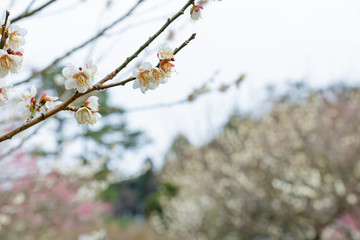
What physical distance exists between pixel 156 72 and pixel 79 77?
158mm

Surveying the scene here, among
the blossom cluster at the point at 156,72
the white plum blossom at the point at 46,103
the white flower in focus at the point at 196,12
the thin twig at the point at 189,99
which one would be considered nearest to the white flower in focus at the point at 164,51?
the blossom cluster at the point at 156,72

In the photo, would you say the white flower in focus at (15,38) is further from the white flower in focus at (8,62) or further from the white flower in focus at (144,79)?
the white flower in focus at (144,79)

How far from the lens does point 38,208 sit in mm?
5668

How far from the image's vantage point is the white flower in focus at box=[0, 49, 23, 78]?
0.73 metres

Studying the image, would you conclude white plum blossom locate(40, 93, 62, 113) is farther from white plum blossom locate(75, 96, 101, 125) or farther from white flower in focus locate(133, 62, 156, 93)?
white flower in focus locate(133, 62, 156, 93)

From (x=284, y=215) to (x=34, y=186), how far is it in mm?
3939

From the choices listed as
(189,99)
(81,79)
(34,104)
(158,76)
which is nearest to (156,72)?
(158,76)

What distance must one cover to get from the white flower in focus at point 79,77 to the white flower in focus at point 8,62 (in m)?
0.09

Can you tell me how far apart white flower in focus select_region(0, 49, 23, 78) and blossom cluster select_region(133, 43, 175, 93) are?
9.1 inches

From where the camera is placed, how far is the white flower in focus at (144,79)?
2.52 feet

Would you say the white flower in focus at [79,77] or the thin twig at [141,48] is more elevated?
the white flower in focus at [79,77]

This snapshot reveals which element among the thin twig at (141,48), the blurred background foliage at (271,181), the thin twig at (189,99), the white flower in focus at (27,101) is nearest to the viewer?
the thin twig at (141,48)

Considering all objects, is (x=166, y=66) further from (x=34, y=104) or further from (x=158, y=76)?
(x=34, y=104)

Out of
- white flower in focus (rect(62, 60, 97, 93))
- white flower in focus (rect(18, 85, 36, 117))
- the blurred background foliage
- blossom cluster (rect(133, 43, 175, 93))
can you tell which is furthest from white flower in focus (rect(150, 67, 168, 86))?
the blurred background foliage
